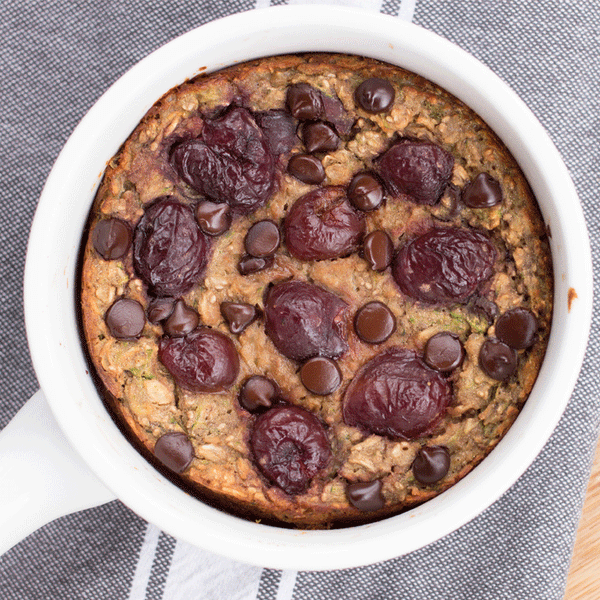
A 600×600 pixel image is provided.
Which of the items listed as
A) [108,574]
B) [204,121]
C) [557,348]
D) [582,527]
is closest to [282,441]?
[557,348]

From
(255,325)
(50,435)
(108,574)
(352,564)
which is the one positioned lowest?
(108,574)

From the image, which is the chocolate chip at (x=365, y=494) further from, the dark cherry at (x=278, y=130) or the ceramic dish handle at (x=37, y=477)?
the dark cherry at (x=278, y=130)

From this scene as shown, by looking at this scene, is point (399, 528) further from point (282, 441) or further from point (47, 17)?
point (47, 17)

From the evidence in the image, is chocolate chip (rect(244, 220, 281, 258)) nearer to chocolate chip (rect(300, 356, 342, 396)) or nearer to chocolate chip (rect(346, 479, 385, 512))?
chocolate chip (rect(300, 356, 342, 396))

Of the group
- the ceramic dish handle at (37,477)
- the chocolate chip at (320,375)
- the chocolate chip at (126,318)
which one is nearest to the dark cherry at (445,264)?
the chocolate chip at (320,375)

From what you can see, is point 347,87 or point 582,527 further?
point 582,527

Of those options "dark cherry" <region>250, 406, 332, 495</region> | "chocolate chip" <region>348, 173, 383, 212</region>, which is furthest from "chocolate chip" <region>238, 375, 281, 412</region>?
"chocolate chip" <region>348, 173, 383, 212</region>
